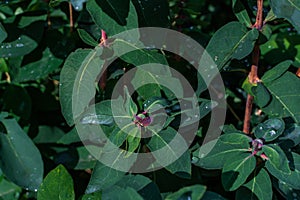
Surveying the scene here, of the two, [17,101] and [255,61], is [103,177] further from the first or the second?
[17,101]

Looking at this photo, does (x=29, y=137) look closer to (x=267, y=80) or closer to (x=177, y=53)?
(x=177, y=53)

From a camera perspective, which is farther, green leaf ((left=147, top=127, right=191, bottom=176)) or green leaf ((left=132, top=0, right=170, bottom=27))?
green leaf ((left=132, top=0, right=170, bottom=27))

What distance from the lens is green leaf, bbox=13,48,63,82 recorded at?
6.74 ft

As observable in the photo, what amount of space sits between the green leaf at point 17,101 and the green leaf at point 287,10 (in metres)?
0.99

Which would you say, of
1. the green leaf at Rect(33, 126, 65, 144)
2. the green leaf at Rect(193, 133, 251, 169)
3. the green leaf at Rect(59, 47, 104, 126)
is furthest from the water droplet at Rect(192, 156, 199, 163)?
the green leaf at Rect(33, 126, 65, 144)

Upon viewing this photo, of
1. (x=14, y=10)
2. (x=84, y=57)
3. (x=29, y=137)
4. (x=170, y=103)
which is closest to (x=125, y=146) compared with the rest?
(x=170, y=103)

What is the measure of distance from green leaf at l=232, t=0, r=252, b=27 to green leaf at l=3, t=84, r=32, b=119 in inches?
31.9

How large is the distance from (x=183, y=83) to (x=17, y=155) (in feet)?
1.93

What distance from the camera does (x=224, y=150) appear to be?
1.70 metres

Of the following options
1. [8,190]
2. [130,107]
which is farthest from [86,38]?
[8,190]

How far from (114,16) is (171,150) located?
38cm

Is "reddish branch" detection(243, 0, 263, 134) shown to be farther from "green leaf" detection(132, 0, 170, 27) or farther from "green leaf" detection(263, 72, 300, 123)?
"green leaf" detection(132, 0, 170, 27)

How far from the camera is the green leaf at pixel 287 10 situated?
153cm

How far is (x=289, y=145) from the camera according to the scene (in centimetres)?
168
